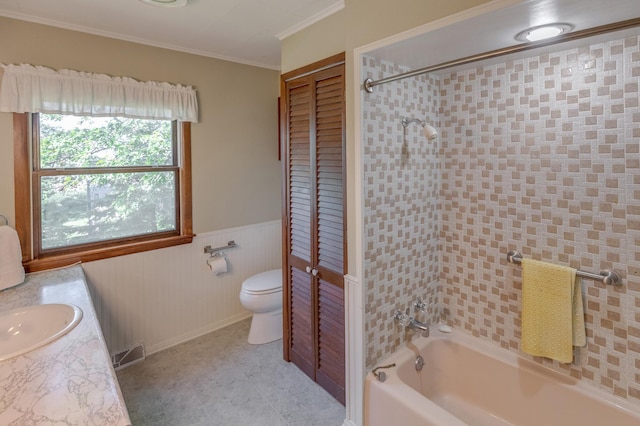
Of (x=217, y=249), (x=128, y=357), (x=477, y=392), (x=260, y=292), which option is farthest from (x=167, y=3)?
(x=477, y=392)

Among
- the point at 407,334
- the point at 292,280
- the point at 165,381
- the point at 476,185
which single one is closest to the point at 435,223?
the point at 476,185

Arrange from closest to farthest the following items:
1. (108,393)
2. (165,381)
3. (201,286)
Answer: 1. (108,393)
2. (165,381)
3. (201,286)

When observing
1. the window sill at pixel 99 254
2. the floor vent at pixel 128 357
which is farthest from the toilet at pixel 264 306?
the floor vent at pixel 128 357

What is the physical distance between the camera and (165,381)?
2.27 m

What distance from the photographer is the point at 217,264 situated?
2816 mm

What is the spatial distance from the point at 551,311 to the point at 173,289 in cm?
251

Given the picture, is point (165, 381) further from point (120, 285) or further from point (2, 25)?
point (2, 25)

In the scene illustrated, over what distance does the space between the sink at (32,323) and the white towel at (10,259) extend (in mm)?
364

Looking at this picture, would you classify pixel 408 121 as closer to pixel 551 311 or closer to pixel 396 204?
pixel 396 204

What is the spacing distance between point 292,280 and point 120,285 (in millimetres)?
1232

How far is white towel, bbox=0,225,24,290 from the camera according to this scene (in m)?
1.82

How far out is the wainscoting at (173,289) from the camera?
2.39 metres

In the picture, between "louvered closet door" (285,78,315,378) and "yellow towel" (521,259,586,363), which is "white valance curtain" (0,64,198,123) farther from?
"yellow towel" (521,259,586,363)

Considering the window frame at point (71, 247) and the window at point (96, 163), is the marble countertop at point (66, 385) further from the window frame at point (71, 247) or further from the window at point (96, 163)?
the window at point (96, 163)
